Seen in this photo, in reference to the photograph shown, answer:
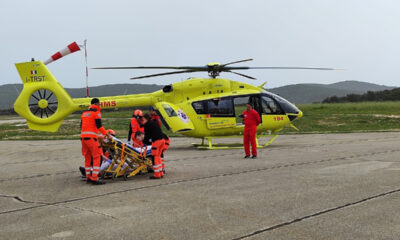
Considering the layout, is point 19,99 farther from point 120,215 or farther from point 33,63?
point 120,215

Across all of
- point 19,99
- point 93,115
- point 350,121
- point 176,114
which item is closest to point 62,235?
point 93,115

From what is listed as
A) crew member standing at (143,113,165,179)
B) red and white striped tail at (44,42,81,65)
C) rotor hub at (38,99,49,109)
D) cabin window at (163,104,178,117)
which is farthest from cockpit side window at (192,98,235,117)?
crew member standing at (143,113,165,179)

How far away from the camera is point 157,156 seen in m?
8.73

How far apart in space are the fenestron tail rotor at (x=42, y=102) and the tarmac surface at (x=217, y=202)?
449 cm

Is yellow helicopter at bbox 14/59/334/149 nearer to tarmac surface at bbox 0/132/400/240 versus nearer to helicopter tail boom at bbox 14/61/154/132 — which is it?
helicopter tail boom at bbox 14/61/154/132

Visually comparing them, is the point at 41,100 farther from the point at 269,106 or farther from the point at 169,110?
the point at 269,106

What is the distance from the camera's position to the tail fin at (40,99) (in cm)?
1460

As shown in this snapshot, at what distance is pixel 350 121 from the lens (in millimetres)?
31031

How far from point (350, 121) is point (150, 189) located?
2684 centimetres

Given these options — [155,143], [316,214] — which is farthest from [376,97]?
[316,214]

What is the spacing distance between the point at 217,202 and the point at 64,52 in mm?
11130

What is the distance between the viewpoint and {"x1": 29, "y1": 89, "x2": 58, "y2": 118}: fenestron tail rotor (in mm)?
14719

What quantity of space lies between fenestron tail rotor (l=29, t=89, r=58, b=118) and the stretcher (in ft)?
22.2

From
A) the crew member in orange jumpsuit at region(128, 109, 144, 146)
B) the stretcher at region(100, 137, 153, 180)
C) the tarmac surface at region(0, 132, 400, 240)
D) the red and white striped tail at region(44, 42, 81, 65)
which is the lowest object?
the tarmac surface at region(0, 132, 400, 240)
